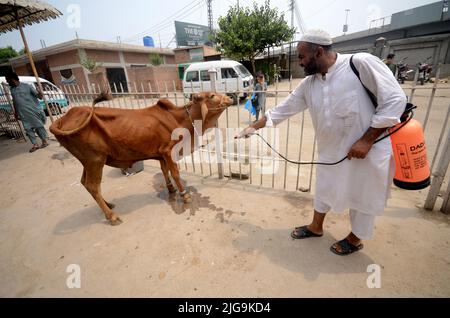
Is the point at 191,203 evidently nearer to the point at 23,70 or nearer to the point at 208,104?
the point at 208,104

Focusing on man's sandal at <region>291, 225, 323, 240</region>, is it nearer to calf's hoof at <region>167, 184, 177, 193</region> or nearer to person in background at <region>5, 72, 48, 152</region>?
calf's hoof at <region>167, 184, 177, 193</region>

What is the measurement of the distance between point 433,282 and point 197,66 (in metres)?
13.5

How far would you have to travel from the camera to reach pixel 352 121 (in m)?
1.84

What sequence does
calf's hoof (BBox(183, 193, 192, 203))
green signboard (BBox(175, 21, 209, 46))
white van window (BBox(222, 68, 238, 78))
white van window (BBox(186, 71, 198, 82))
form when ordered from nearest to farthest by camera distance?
calf's hoof (BBox(183, 193, 192, 203))
white van window (BBox(222, 68, 238, 78))
white van window (BBox(186, 71, 198, 82))
green signboard (BBox(175, 21, 209, 46))

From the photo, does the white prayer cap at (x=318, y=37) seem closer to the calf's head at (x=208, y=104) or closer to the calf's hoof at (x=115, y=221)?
the calf's head at (x=208, y=104)

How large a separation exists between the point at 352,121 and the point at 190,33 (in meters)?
35.2

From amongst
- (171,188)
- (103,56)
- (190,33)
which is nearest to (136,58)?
(103,56)

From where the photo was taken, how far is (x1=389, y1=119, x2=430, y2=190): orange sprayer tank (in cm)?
181

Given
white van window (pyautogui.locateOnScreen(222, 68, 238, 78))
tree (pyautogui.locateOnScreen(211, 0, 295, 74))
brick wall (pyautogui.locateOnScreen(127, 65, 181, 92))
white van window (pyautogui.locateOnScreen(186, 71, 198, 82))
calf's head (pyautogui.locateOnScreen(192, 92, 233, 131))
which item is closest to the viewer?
calf's head (pyautogui.locateOnScreen(192, 92, 233, 131))

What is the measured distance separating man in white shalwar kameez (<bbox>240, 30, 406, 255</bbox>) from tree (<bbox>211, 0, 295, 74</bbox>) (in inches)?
654

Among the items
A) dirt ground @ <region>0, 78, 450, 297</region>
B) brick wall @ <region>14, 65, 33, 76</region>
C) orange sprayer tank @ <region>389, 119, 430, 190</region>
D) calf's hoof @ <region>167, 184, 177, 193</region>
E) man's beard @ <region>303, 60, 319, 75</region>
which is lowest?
dirt ground @ <region>0, 78, 450, 297</region>

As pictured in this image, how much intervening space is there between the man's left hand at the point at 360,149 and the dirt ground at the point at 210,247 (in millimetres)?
1129

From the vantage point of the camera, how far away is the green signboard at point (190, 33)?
30359mm

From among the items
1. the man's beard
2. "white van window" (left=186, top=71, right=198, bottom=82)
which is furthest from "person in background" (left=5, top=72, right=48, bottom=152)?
"white van window" (left=186, top=71, right=198, bottom=82)
